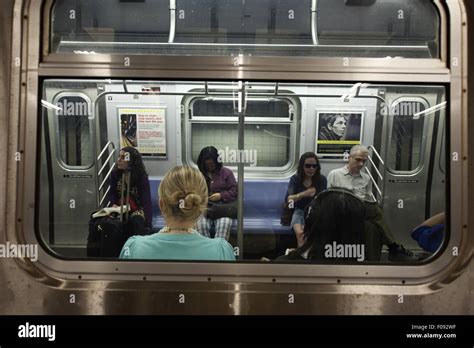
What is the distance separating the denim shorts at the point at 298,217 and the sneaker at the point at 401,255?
44 cm

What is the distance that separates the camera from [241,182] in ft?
8.64

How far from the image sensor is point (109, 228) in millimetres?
2529

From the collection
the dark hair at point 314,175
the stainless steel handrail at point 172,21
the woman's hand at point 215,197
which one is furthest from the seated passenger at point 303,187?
the stainless steel handrail at point 172,21

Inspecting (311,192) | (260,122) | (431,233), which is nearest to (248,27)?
(260,122)

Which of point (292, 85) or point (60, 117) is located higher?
point (292, 85)

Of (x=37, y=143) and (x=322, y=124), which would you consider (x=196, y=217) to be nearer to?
(x=37, y=143)

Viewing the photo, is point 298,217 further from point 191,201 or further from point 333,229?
point 191,201

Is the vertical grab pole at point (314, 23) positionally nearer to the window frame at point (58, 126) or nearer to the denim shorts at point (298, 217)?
the denim shorts at point (298, 217)

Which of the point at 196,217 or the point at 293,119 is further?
the point at 293,119

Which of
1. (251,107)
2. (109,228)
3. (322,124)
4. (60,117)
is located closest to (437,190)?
(322,124)

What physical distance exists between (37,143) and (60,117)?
230mm
